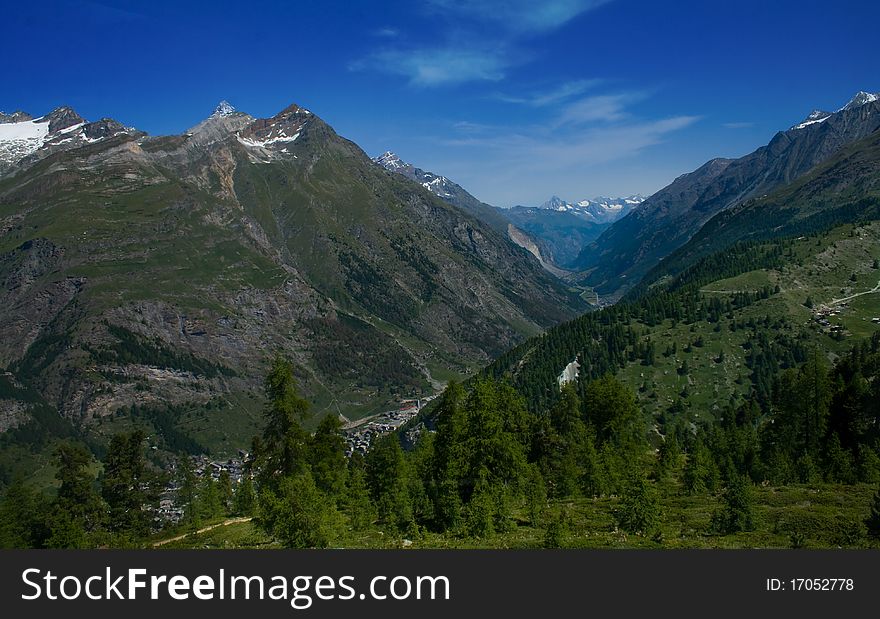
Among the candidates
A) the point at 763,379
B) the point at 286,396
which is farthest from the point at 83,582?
the point at 763,379

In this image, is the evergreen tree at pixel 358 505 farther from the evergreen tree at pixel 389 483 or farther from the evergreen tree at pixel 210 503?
the evergreen tree at pixel 210 503

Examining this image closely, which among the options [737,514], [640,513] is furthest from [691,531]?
[640,513]

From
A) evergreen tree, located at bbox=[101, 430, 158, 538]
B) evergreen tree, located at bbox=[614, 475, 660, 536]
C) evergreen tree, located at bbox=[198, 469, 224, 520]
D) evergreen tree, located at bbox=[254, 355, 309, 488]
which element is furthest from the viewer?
evergreen tree, located at bbox=[198, 469, 224, 520]

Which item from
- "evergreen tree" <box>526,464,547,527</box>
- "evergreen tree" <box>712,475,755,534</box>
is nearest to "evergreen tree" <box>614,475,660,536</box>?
"evergreen tree" <box>712,475,755,534</box>

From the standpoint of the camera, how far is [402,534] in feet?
158

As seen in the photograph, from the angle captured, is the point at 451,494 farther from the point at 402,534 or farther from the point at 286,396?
the point at 286,396

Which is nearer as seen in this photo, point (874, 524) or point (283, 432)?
point (874, 524)

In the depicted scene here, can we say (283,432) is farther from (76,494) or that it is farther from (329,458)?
(76,494)

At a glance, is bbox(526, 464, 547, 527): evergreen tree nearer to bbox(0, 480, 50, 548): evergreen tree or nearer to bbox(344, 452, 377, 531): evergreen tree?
bbox(344, 452, 377, 531): evergreen tree

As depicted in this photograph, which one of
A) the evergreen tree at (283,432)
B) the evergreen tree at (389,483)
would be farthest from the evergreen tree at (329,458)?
the evergreen tree at (283,432)

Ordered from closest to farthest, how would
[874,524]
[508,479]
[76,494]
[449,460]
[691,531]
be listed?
[874,524] → [691,531] → [449,460] → [508,479] → [76,494]

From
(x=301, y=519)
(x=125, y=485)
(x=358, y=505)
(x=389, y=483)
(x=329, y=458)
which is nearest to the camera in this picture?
(x=301, y=519)

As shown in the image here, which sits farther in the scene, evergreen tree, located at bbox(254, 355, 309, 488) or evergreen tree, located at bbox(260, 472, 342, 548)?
evergreen tree, located at bbox(254, 355, 309, 488)

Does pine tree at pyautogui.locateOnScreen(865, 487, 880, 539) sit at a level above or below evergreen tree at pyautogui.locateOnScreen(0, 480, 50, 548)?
above
